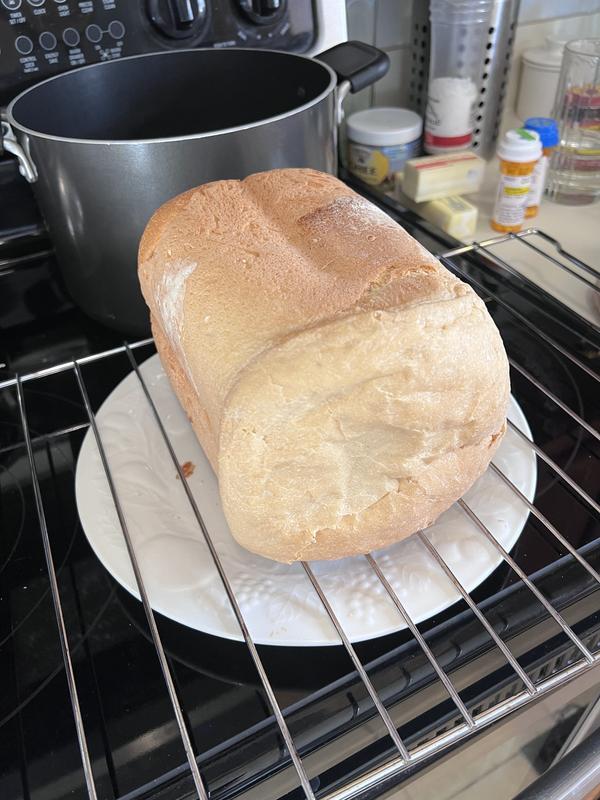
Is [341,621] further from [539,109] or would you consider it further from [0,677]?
[539,109]

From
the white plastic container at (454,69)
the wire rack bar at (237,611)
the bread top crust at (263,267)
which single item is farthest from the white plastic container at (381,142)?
the wire rack bar at (237,611)

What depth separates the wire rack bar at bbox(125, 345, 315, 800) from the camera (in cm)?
43

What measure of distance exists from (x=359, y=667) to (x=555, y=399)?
0.36m

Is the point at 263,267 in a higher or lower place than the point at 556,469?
higher

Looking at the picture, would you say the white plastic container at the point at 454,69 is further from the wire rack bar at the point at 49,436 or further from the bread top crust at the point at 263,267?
the wire rack bar at the point at 49,436

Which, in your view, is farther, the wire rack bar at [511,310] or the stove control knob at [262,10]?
the stove control knob at [262,10]

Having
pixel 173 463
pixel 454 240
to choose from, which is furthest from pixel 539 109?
pixel 173 463

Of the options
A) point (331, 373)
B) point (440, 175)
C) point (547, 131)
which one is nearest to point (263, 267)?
point (331, 373)

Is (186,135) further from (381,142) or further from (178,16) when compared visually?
(381,142)

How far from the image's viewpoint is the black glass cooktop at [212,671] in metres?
0.49

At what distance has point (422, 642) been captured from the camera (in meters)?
0.50

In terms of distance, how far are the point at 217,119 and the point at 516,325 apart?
0.53 meters

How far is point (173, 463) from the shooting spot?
722 mm

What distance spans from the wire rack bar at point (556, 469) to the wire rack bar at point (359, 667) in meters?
0.25
